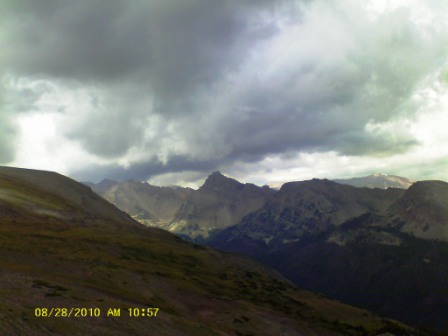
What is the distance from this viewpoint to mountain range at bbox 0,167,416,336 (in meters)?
43.0

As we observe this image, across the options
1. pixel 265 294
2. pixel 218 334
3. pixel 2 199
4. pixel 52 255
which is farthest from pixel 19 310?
pixel 2 199

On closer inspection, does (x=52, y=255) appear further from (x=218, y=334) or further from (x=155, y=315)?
(x=218, y=334)

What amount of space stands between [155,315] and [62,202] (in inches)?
6334

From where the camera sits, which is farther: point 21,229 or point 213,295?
point 21,229

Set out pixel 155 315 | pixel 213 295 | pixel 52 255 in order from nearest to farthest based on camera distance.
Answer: pixel 155 315 → pixel 52 255 → pixel 213 295

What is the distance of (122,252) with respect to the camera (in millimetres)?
112312

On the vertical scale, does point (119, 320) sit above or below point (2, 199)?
below

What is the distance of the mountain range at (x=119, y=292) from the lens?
43031 mm

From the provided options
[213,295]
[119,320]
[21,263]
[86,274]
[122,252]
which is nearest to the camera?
[119,320]

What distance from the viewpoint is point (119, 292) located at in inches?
2470
